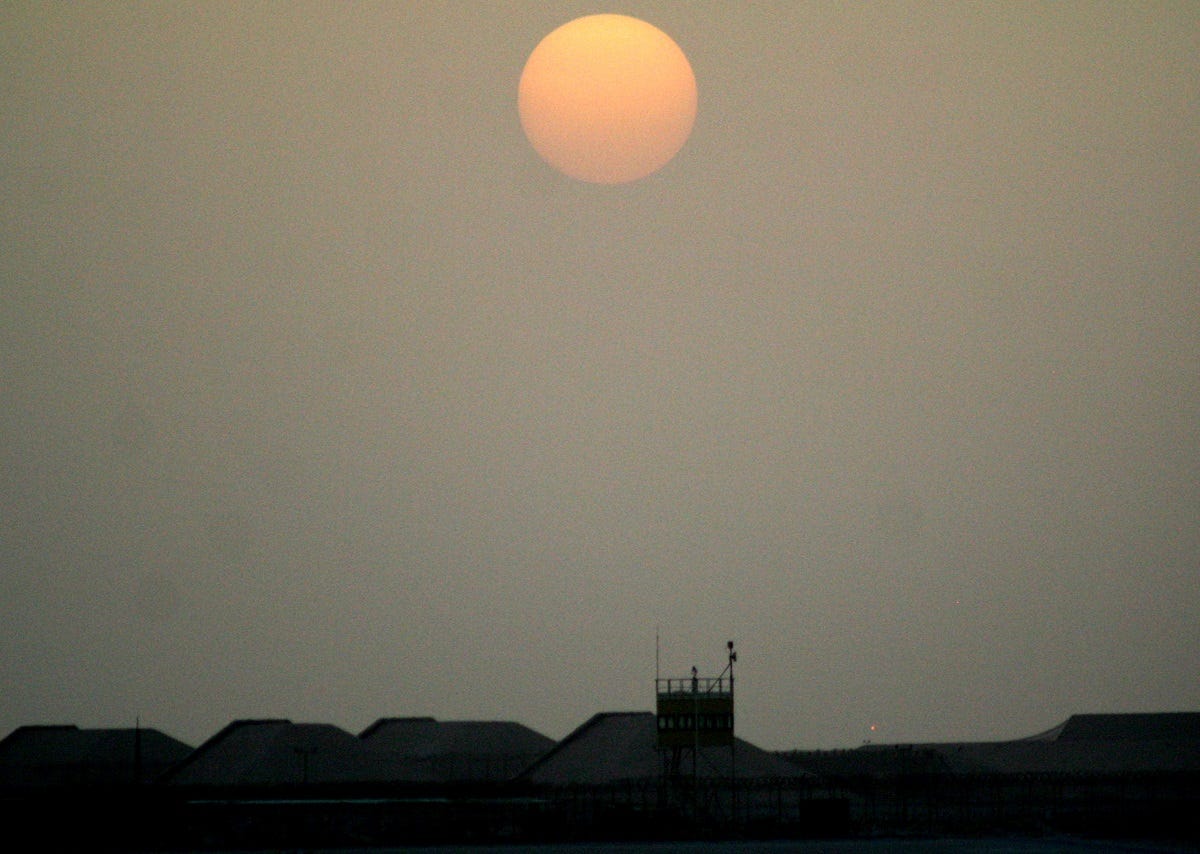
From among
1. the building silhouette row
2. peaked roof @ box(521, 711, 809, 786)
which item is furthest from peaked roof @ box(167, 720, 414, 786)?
peaked roof @ box(521, 711, 809, 786)

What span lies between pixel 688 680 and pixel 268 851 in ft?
108

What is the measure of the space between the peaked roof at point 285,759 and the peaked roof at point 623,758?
23.1 meters

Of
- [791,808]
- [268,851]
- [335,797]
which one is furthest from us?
[335,797]

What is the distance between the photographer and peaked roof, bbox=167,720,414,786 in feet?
589

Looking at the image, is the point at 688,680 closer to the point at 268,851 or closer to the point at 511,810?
the point at 511,810

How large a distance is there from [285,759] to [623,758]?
44132mm

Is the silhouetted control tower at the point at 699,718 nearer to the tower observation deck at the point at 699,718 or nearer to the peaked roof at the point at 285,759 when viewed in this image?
the tower observation deck at the point at 699,718

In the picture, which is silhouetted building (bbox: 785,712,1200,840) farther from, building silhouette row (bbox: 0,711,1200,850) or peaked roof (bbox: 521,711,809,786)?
peaked roof (bbox: 521,711,809,786)

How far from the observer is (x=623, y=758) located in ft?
524

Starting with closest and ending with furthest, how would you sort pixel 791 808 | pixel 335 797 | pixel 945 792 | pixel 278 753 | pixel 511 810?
pixel 511 810 < pixel 791 808 < pixel 335 797 < pixel 945 792 < pixel 278 753

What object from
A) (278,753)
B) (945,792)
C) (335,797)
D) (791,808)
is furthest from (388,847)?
(278,753)

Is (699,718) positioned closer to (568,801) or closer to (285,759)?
(568,801)

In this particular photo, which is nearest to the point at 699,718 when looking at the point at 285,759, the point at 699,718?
the point at 699,718

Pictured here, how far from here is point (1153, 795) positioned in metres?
147
